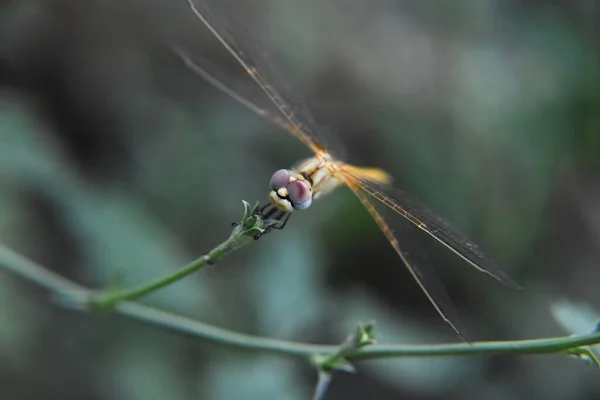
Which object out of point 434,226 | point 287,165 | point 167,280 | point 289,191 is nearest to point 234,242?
point 167,280

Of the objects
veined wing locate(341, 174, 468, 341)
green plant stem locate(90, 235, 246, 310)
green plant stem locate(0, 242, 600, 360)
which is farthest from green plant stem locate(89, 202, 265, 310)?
veined wing locate(341, 174, 468, 341)

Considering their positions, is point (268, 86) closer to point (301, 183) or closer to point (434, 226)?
point (301, 183)

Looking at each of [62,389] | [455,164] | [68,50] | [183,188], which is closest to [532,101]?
[455,164]

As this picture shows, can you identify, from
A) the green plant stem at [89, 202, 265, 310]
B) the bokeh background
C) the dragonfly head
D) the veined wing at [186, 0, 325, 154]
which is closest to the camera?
the green plant stem at [89, 202, 265, 310]

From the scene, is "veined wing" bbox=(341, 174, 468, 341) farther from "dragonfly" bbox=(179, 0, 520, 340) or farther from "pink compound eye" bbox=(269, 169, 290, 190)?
"pink compound eye" bbox=(269, 169, 290, 190)

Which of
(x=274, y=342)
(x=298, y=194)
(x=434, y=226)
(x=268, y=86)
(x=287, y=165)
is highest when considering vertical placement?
(x=287, y=165)

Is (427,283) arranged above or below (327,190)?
below

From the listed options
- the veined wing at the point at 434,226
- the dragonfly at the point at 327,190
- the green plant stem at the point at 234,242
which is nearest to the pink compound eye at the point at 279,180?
the dragonfly at the point at 327,190
